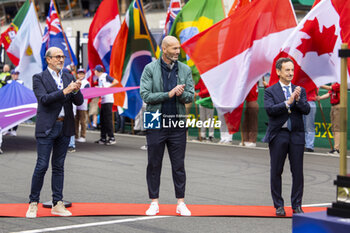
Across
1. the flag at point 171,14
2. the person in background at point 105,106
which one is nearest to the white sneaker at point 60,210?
the person in background at point 105,106

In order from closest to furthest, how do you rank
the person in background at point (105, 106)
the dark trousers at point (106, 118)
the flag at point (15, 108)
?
the flag at point (15, 108)
the person in background at point (105, 106)
the dark trousers at point (106, 118)

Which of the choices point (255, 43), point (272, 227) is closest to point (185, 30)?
point (255, 43)

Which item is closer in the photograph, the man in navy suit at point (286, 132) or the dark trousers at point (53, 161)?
the dark trousers at point (53, 161)

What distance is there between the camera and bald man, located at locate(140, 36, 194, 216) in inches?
310

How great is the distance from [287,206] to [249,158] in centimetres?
611

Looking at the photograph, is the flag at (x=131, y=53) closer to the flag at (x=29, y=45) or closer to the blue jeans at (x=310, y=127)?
the flag at (x=29, y=45)

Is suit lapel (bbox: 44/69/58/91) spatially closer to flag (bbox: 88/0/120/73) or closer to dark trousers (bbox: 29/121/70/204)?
dark trousers (bbox: 29/121/70/204)

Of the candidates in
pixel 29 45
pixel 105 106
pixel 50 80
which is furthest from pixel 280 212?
pixel 29 45

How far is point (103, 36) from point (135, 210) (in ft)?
37.7

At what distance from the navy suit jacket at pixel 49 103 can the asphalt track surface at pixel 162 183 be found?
3.41ft

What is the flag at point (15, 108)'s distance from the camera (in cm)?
1503

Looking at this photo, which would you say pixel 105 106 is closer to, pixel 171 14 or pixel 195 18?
pixel 171 14

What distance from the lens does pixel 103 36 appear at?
Answer: 62.6 ft

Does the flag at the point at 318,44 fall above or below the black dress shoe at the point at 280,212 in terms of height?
above
